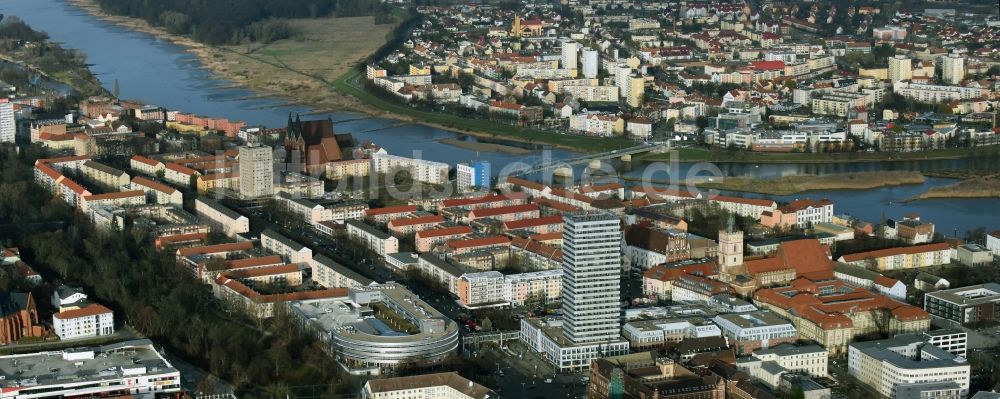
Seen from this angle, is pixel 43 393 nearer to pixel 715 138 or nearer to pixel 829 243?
pixel 829 243

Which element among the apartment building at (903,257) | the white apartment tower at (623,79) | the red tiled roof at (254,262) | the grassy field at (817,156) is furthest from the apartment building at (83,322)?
the white apartment tower at (623,79)

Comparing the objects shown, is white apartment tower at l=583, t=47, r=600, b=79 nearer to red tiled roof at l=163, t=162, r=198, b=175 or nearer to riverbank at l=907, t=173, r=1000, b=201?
riverbank at l=907, t=173, r=1000, b=201

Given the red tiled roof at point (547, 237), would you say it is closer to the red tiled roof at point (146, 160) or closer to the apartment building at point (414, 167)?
the apartment building at point (414, 167)

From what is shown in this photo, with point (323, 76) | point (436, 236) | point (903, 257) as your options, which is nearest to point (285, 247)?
point (436, 236)

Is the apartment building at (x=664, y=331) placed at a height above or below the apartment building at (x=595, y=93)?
below

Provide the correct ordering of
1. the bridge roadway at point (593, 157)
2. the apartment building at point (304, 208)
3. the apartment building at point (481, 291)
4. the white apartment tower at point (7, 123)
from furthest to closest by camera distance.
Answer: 1. the white apartment tower at point (7, 123)
2. the bridge roadway at point (593, 157)
3. the apartment building at point (304, 208)
4. the apartment building at point (481, 291)

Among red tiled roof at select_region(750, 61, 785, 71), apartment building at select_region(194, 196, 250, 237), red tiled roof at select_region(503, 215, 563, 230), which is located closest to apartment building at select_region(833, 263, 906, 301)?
red tiled roof at select_region(503, 215, 563, 230)

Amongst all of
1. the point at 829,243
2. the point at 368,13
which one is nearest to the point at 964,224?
the point at 829,243
